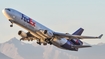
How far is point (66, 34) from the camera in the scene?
88.4 m

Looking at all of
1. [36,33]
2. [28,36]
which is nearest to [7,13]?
[36,33]

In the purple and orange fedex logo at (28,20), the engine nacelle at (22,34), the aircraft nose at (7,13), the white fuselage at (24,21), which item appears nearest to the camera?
the white fuselage at (24,21)

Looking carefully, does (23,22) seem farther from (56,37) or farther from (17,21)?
(56,37)

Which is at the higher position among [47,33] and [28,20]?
[28,20]

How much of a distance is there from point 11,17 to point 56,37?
15307 mm

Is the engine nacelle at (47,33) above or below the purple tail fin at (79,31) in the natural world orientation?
above

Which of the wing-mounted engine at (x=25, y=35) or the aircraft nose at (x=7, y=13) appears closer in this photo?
the aircraft nose at (x=7, y=13)

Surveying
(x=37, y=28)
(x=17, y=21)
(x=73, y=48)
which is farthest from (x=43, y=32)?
(x=73, y=48)

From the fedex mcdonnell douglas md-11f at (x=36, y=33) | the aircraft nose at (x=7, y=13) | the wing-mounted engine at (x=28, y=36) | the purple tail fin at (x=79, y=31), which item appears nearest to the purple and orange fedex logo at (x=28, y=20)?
the fedex mcdonnell douglas md-11f at (x=36, y=33)

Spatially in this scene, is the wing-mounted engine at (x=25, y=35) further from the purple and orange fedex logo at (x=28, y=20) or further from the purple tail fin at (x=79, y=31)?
the purple tail fin at (x=79, y=31)

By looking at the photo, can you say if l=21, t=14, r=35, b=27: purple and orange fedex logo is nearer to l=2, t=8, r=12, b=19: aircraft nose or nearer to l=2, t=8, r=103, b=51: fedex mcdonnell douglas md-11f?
l=2, t=8, r=103, b=51: fedex mcdonnell douglas md-11f

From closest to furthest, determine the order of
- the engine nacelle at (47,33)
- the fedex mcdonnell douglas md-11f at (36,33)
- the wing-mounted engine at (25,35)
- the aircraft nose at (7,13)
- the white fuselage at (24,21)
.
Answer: the white fuselage at (24,21)
the aircraft nose at (7,13)
the fedex mcdonnell douglas md-11f at (36,33)
the engine nacelle at (47,33)
the wing-mounted engine at (25,35)

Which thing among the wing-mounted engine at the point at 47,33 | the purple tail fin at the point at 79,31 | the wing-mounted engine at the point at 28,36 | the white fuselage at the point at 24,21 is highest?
the white fuselage at the point at 24,21

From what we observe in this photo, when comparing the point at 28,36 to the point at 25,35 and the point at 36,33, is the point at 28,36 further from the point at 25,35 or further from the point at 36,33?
the point at 36,33
